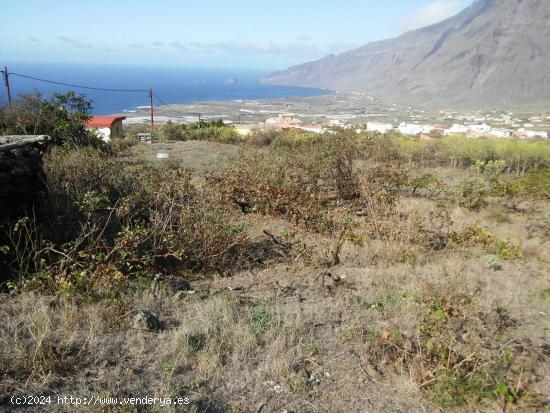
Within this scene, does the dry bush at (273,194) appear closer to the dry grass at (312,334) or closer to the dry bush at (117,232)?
the dry bush at (117,232)

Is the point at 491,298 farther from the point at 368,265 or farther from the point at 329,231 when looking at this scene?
the point at 329,231

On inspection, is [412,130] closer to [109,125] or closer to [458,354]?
[109,125]

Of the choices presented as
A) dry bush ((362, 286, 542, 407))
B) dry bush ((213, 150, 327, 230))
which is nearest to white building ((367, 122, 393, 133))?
dry bush ((213, 150, 327, 230))

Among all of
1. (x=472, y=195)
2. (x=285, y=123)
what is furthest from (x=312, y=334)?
(x=285, y=123)

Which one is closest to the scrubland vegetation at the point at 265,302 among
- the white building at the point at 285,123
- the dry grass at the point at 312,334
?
the dry grass at the point at 312,334

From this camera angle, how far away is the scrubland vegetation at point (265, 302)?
263 centimetres

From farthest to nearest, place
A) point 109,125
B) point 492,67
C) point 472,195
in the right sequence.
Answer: point 492,67 → point 109,125 → point 472,195

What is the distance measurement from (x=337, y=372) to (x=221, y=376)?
83 centimetres

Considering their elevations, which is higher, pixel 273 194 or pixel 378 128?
pixel 378 128

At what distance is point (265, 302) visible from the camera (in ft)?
12.4

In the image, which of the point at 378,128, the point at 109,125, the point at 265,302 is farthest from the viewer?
the point at 378,128

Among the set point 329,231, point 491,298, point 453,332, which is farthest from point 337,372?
point 329,231

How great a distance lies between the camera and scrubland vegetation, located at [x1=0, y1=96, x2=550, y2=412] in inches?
104

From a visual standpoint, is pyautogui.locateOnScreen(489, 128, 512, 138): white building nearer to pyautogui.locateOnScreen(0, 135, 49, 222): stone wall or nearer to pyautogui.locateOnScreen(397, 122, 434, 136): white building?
pyautogui.locateOnScreen(397, 122, 434, 136): white building
